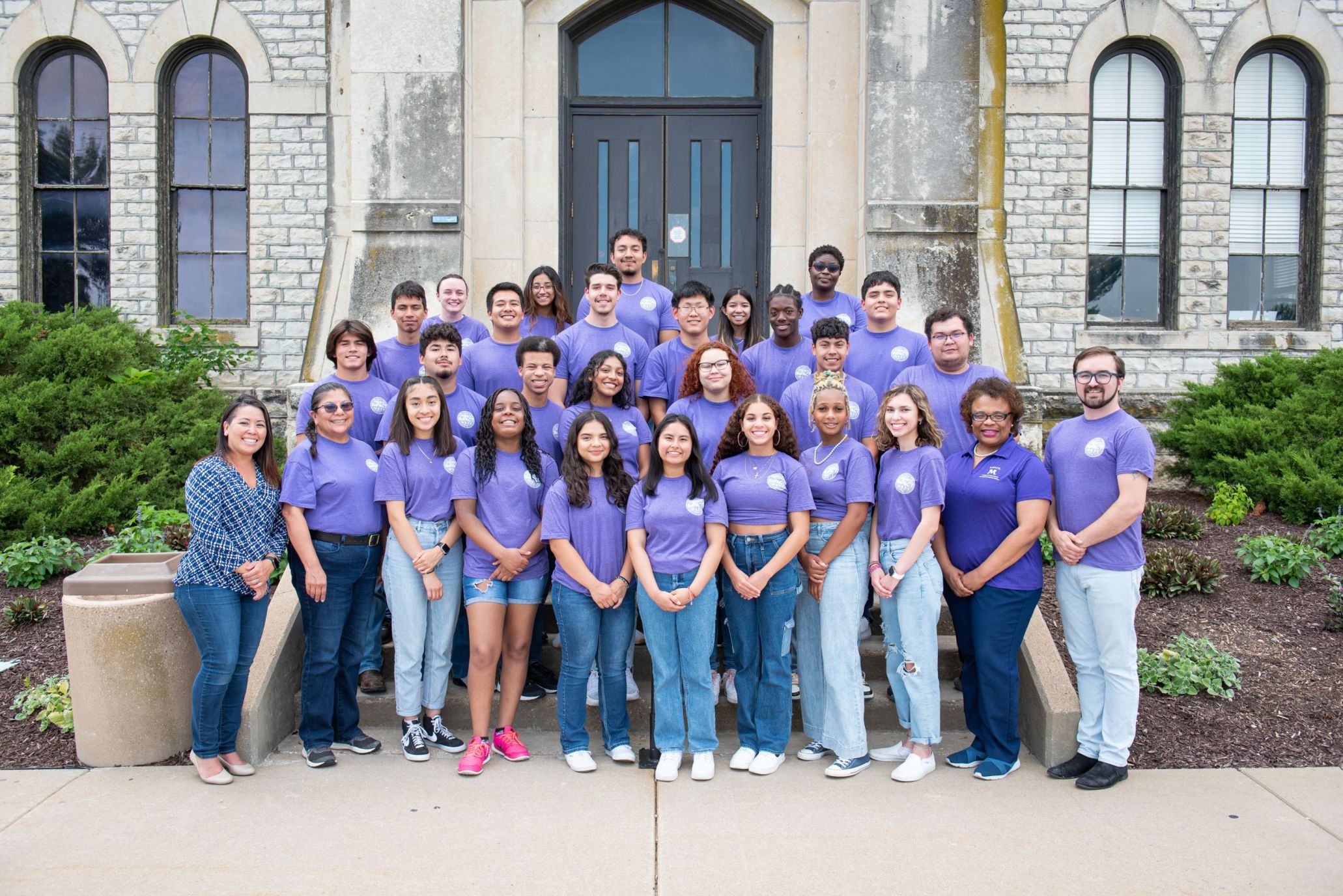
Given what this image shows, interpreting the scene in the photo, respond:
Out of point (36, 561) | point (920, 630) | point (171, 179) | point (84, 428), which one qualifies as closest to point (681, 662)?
point (920, 630)

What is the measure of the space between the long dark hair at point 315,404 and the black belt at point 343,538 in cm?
35

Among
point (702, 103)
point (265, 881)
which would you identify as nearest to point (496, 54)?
point (702, 103)

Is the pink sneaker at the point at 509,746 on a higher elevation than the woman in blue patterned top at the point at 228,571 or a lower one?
lower

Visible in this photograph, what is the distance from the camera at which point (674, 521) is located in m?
4.63

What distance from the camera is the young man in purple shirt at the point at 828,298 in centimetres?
599

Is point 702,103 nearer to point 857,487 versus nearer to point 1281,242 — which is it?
point 857,487

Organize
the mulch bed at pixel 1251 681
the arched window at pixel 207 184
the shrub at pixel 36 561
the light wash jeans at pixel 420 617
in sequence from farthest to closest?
the arched window at pixel 207 184
the shrub at pixel 36 561
the mulch bed at pixel 1251 681
the light wash jeans at pixel 420 617

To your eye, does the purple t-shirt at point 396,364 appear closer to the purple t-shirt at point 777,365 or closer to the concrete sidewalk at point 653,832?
the purple t-shirt at point 777,365

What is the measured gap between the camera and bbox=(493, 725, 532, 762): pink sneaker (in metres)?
4.91

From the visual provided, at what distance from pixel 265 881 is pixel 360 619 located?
1.45 metres

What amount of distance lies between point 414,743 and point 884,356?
10.4ft

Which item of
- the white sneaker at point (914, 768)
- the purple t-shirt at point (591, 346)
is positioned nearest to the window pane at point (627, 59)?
the purple t-shirt at point (591, 346)

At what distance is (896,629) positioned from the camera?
4.83 m

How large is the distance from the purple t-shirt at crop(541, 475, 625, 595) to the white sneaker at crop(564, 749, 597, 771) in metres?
0.77
